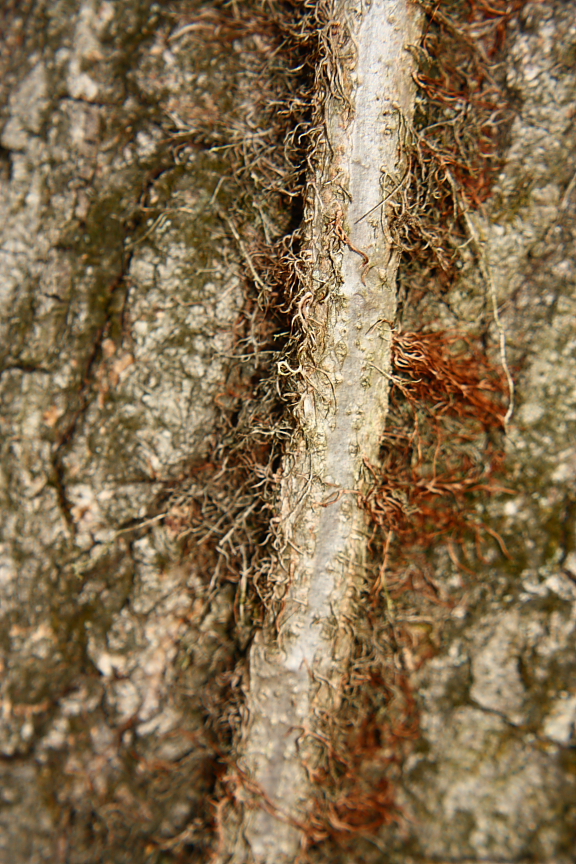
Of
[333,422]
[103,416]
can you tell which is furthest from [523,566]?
[103,416]

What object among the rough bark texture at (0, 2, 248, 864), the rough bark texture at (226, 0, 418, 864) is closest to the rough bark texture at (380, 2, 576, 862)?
the rough bark texture at (226, 0, 418, 864)

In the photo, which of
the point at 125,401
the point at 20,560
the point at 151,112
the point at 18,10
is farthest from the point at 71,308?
the point at 18,10

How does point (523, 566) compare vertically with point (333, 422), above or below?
below

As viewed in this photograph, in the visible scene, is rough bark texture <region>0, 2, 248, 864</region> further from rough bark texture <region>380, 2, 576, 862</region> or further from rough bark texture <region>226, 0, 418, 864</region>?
rough bark texture <region>380, 2, 576, 862</region>

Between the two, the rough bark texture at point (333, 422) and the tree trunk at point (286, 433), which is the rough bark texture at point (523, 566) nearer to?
the tree trunk at point (286, 433)

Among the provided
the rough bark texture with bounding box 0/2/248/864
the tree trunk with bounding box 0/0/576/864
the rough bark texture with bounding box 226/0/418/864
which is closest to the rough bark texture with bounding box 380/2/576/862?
the tree trunk with bounding box 0/0/576/864

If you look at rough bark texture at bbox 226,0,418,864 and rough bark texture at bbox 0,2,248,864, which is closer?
rough bark texture at bbox 226,0,418,864

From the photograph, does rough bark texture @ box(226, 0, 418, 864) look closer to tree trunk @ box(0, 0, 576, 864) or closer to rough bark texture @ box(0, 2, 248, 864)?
tree trunk @ box(0, 0, 576, 864)

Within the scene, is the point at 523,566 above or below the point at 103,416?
below

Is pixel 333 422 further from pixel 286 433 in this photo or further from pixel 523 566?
pixel 523 566

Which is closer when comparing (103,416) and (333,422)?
(333,422)
